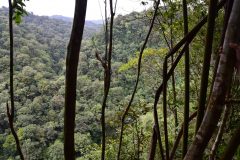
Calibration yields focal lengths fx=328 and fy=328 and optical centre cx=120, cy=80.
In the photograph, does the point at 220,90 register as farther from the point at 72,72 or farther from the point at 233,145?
the point at 72,72

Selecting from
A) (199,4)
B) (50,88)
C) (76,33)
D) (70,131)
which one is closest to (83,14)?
(76,33)

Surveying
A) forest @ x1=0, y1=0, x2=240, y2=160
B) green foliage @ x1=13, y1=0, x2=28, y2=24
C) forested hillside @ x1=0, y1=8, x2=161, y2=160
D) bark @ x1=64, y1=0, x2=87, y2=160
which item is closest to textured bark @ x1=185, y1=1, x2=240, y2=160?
forest @ x1=0, y1=0, x2=240, y2=160

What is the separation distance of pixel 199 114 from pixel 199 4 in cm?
394

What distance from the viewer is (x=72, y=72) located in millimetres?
567

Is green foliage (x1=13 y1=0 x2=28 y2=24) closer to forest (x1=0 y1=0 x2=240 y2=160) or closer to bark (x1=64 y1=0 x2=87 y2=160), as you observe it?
forest (x1=0 y1=0 x2=240 y2=160)

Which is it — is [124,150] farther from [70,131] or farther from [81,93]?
[81,93]

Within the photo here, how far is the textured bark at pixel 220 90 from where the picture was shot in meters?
0.43

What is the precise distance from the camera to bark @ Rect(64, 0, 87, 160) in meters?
0.57

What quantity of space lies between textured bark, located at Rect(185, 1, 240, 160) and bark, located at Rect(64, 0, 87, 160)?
23 cm

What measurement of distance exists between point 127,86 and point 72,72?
19241 mm

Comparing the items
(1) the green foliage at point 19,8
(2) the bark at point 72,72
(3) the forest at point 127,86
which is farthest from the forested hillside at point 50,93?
(2) the bark at point 72,72

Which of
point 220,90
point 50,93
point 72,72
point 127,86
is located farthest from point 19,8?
point 50,93

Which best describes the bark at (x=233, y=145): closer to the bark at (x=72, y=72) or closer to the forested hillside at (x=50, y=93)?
the bark at (x=72, y=72)

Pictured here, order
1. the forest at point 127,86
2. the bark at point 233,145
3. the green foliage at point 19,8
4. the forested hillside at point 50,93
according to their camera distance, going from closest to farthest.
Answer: the bark at point 233,145 < the forest at point 127,86 < the green foliage at point 19,8 < the forested hillside at point 50,93
